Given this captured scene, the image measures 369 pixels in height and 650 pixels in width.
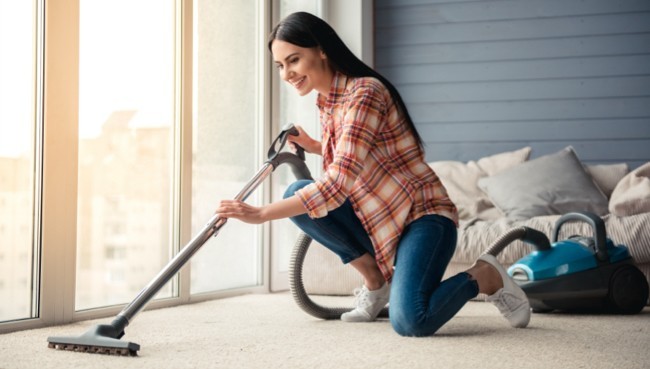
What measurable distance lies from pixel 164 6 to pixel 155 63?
0.75ft

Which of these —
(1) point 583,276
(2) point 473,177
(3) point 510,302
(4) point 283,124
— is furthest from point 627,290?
(4) point 283,124

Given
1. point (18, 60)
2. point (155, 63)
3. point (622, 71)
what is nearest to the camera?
point (18, 60)

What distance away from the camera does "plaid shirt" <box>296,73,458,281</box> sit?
7.09ft

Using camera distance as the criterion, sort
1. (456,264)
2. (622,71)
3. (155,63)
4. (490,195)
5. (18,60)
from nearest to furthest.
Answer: (18,60), (155,63), (456,264), (490,195), (622,71)

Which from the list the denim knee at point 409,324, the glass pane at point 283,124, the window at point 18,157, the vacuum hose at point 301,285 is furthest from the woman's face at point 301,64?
the glass pane at point 283,124

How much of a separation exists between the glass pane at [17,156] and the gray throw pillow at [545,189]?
206 centimetres

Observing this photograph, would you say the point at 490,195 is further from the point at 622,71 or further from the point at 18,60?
the point at 18,60

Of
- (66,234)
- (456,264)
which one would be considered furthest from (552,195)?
(66,234)

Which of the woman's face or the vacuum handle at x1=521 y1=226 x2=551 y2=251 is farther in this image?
the vacuum handle at x1=521 y1=226 x2=551 y2=251

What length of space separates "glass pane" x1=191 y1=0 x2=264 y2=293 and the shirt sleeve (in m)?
1.22

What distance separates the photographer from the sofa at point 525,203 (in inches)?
121

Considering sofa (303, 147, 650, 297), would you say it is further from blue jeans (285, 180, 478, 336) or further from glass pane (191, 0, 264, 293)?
blue jeans (285, 180, 478, 336)

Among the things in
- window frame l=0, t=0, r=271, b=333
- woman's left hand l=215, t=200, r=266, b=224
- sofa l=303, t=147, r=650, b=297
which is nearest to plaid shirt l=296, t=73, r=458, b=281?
woman's left hand l=215, t=200, r=266, b=224

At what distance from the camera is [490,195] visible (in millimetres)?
3791
